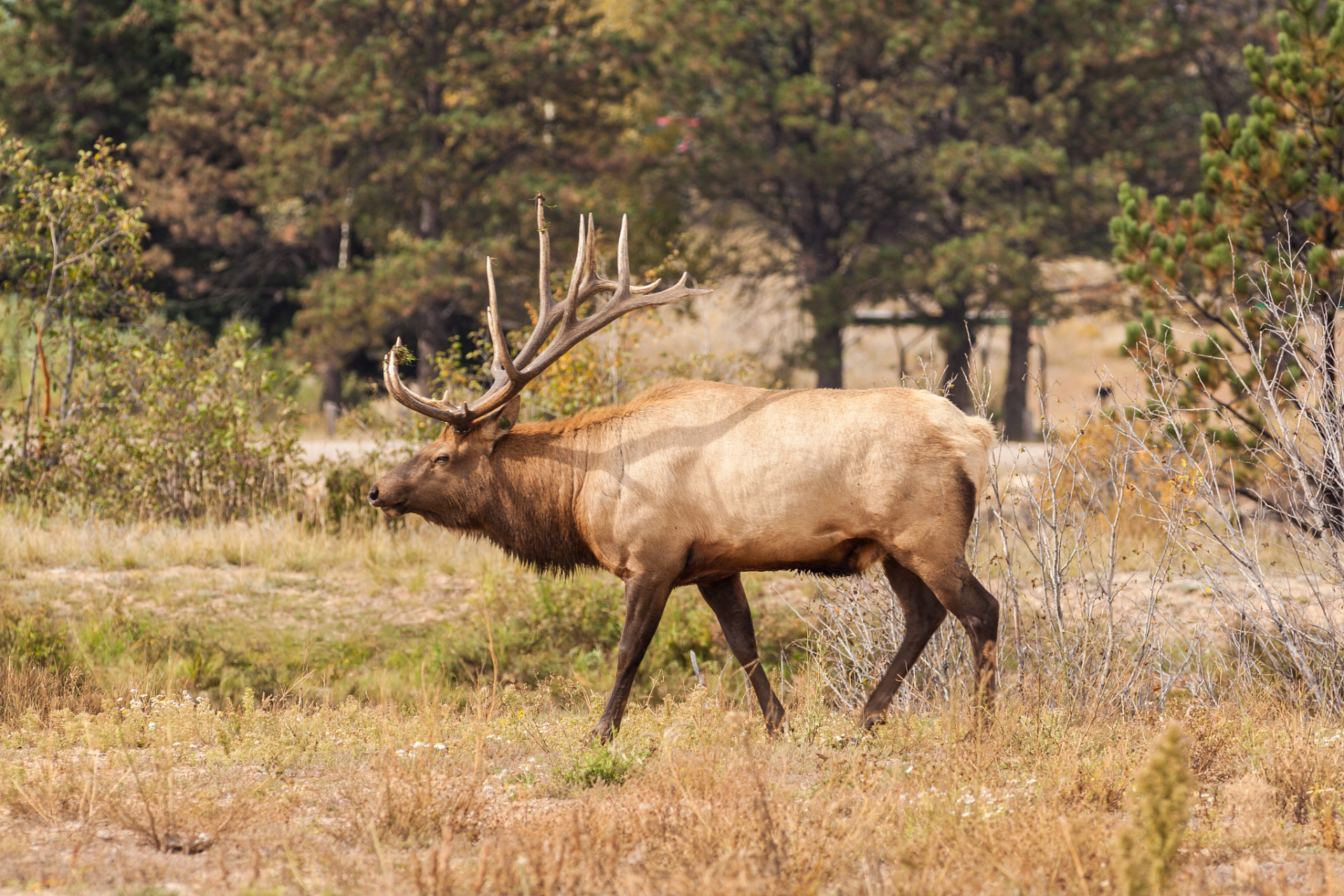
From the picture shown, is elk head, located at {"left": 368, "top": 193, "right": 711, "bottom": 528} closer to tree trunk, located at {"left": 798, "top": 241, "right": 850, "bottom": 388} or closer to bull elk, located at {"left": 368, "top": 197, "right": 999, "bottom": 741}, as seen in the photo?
bull elk, located at {"left": 368, "top": 197, "right": 999, "bottom": 741}

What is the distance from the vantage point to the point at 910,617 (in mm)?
6332

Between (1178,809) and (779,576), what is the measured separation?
666 cm

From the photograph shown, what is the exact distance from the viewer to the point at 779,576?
10336 millimetres

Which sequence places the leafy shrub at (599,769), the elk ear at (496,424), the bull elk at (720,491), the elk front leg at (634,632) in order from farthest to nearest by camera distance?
1. the elk ear at (496,424)
2. the elk front leg at (634,632)
3. the bull elk at (720,491)
4. the leafy shrub at (599,769)

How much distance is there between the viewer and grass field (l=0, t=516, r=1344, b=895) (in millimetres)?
4070

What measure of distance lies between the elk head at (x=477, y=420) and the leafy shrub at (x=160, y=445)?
567 cm

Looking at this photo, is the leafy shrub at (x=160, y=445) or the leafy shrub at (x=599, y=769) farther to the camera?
the leafy shrub at (x=160, y=445)

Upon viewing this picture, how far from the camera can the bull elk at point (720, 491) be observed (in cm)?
588

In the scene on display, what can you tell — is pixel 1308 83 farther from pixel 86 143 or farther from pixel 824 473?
pixel 86 143

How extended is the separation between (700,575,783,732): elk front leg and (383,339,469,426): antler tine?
1507 millimetres

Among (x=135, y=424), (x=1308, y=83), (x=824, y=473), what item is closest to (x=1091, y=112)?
(x=1308, y=83)

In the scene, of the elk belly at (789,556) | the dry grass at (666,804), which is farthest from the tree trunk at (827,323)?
the dry grass at (666,804)

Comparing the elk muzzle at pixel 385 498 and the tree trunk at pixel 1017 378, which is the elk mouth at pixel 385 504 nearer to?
the elk muzzle at pixel 385 498

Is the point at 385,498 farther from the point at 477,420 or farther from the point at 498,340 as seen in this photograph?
the point at 498,340
